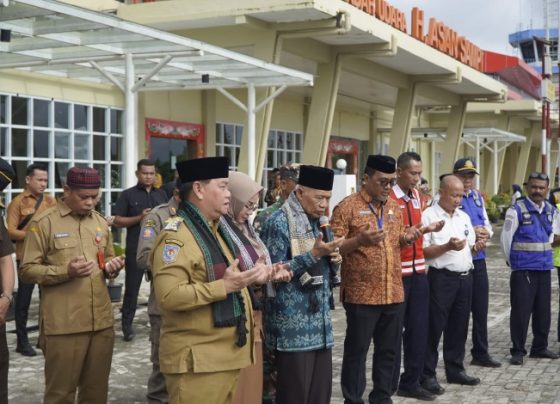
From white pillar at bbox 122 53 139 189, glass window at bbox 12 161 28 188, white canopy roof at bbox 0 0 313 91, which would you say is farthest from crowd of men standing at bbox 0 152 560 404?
glass window at bbox 12 161 28 188

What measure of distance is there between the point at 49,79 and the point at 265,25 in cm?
398

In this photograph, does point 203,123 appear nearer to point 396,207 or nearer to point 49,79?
point 49,79

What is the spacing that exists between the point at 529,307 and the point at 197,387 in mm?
4943

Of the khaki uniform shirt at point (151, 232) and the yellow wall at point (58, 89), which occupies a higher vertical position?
the yellow wall at point (58, 89)

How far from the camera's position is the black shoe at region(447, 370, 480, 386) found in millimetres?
6602

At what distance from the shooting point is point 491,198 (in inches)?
1183

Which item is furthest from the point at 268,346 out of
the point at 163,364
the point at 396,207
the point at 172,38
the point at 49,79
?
the point at 49,79

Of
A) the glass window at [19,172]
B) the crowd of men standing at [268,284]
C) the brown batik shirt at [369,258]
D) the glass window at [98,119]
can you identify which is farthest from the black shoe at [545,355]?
the glass window at [98,119]

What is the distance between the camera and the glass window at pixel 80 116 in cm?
1371

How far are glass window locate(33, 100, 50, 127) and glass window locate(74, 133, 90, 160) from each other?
77cm

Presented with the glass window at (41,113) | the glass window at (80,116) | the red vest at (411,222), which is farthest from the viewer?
the glass window at (80,116)

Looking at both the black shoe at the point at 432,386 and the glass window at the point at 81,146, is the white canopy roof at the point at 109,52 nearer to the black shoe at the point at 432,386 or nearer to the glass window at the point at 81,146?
the glass window at the point at 81,146

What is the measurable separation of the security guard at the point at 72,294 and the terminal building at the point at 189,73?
12.3 ft

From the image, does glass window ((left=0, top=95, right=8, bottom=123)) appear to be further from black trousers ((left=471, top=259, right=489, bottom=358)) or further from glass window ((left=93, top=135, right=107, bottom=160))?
black trousers ((left=471, top=259, right=489, bottom=358))
